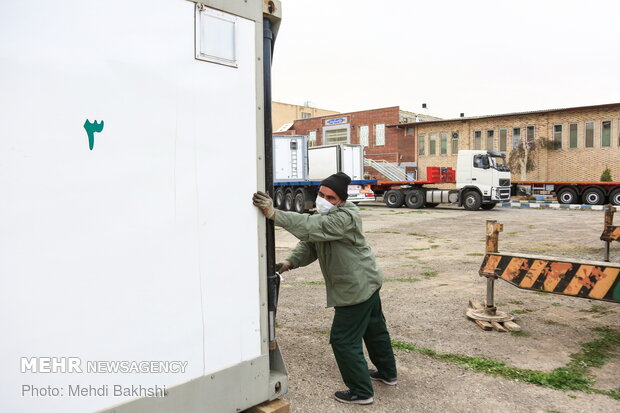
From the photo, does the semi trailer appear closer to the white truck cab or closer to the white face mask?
the white truck cab

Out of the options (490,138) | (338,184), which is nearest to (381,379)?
(338,184)

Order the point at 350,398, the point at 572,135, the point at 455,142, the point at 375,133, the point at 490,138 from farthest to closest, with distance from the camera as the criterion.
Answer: the point at 375,133 < the point at 455,142 < the point at 490,138 < the point at 572,135 < the point at 350,398

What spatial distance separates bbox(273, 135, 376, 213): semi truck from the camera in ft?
70.9

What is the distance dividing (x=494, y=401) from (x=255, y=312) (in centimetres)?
194

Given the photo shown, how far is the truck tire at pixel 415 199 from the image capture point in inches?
916

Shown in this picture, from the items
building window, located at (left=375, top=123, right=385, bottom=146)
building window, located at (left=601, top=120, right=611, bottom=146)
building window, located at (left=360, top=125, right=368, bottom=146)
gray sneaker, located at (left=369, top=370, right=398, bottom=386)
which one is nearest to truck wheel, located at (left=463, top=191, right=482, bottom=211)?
building window, located at (left=601, top=120, right=611, bottom=146)

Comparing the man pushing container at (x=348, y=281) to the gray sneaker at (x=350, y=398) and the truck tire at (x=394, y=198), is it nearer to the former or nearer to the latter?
the gray sneaker at (x=350, y=398)

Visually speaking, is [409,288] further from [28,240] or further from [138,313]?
[28,240]

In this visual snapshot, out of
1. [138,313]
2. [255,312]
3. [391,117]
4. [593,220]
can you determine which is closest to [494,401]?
[255,312]

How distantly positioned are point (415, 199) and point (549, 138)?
12.7 metres

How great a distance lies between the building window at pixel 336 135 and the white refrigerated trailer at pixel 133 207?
38.2 meters

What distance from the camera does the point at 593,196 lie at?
24.3 metres

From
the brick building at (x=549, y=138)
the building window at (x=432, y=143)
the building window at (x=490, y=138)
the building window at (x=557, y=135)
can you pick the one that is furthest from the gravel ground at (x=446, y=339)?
the building window at (x=432, y=143)

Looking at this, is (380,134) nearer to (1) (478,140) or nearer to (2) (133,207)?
(1) (478,140)
